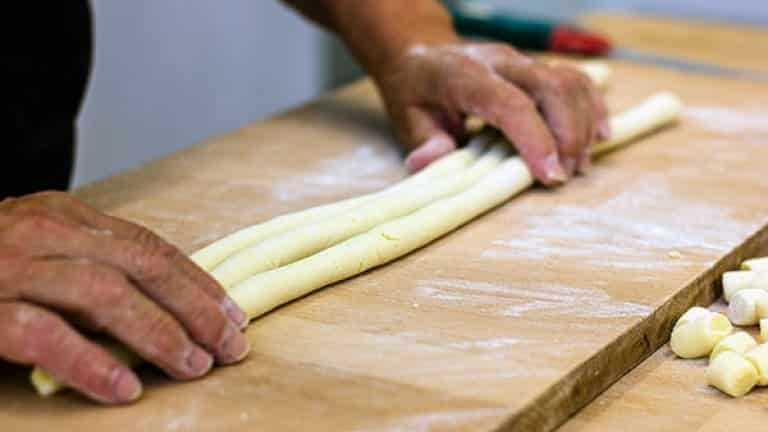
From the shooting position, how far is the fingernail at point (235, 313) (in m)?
1.14

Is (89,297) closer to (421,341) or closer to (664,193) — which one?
(421,341)

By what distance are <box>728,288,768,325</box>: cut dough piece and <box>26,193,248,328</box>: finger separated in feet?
1.64

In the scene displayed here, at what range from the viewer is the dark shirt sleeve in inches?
65.7

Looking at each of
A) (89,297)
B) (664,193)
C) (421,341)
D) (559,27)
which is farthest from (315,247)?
(559,27)

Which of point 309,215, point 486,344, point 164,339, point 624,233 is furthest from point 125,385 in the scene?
point 624,233

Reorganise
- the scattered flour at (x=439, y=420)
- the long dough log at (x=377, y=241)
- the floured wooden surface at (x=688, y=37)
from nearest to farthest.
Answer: the scattered flour at (x=439, y=420), the long dough log at (x=377, y=241), the floured wooden surface at (x=688, y=37)

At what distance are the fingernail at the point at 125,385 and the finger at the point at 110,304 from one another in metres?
0.02

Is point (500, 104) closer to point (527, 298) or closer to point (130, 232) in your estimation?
point (527, 298)

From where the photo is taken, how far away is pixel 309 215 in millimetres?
1430

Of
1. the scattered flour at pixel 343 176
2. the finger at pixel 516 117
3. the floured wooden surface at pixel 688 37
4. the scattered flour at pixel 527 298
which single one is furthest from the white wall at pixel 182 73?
the scattered flour at pixel 527 298

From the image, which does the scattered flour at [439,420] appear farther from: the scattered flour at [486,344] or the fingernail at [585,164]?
the fingernail at [585,164]

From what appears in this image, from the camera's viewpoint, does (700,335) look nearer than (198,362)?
No

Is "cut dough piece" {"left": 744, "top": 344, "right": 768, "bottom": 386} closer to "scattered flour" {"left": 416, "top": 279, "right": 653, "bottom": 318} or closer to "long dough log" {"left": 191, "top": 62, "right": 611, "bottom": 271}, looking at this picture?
"scattered flour" {"left": 416, "top": 279, "right": 653, "bottom": 318}

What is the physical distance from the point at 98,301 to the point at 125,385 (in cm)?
7
